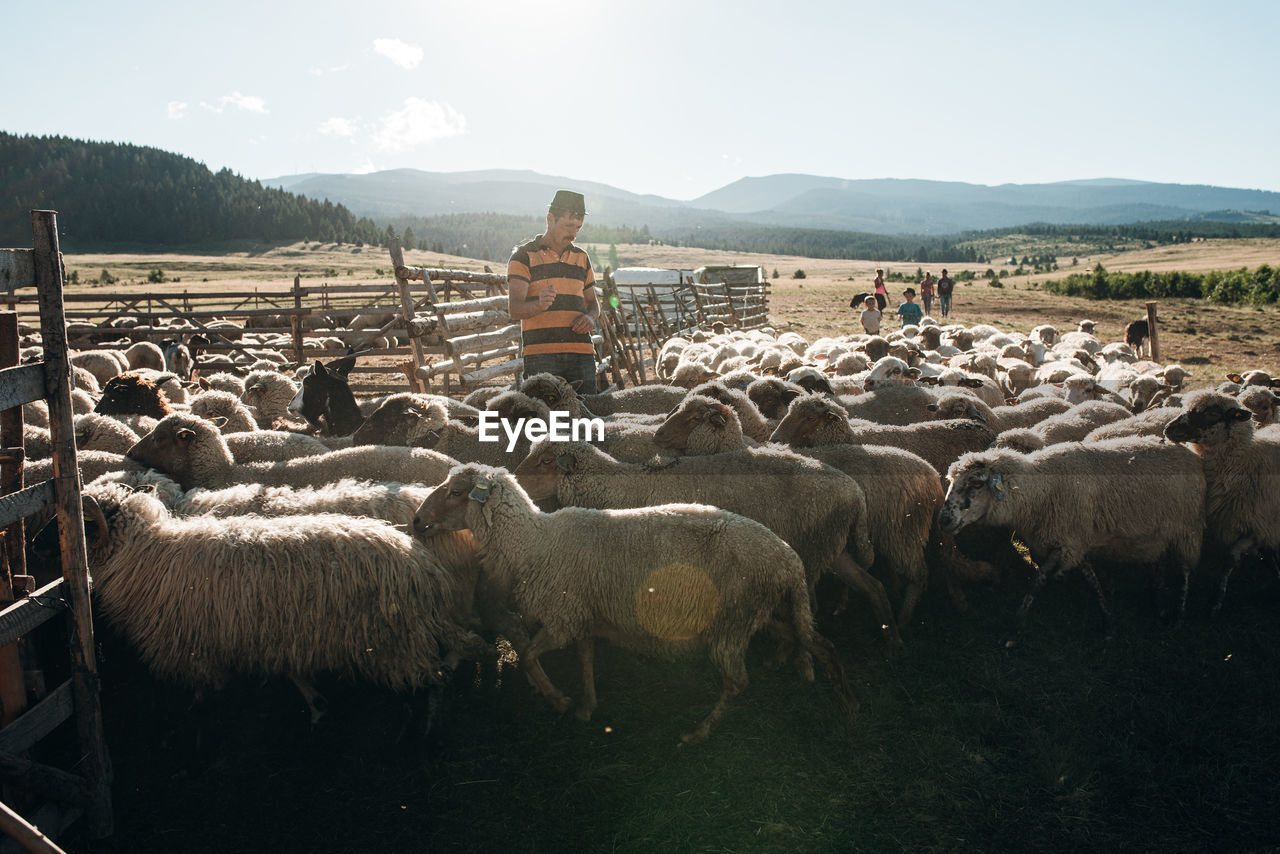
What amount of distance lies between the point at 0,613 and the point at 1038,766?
4856 millimetres

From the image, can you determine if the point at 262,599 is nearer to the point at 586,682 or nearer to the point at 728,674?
the point at 586,682

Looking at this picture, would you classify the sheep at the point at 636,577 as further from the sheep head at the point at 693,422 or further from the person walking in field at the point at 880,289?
the person walking in field at the point at 880,289

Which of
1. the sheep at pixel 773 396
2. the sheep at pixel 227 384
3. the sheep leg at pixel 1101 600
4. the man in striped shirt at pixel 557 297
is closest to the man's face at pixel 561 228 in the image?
the man in striped shirt at pixel 557 297

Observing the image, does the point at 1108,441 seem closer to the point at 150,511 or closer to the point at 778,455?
the point at 778,455

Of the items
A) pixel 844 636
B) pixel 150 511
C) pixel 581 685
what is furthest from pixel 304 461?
pixel 844 636

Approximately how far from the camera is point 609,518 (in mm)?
4848

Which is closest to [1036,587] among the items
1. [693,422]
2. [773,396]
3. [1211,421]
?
[1211,421]

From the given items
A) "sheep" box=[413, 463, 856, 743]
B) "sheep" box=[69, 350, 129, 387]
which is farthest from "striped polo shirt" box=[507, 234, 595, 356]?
"sheep" box=[69, 350, 129, 387]

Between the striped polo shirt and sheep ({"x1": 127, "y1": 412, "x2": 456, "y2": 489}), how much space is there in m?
1.74

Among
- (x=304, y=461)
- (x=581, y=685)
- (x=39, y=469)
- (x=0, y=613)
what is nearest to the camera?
(x=0, y=613)

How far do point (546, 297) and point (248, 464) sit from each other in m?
2.75

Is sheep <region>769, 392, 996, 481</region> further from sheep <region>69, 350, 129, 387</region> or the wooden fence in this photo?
sheep <region>69, 350, 129, 387</region>

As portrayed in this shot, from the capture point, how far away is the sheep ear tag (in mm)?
5605

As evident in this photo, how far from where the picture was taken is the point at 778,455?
5.63 metres
